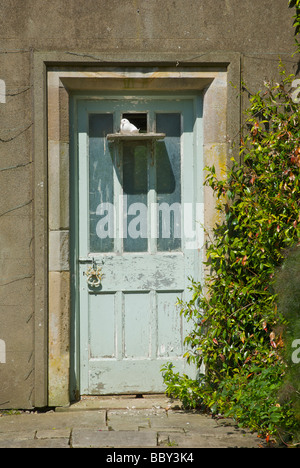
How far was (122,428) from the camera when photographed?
4648mm

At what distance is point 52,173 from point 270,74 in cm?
193

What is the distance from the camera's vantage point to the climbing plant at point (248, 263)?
4.70 meters

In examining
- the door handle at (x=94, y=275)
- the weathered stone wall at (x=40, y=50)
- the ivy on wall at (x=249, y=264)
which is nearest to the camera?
the ivy on wall at (x=249, y=264)

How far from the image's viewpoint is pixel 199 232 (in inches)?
207

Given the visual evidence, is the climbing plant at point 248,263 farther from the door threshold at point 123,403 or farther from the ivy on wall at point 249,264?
the door threshold at point 123,403

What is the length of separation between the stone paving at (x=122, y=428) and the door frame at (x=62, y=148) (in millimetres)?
243

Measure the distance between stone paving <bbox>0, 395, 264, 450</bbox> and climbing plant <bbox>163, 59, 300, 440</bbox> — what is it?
15cm

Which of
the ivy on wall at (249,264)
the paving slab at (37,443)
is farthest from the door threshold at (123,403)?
the paving slab at (37,443)

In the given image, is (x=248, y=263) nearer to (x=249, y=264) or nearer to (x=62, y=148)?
(x=249, y=264)

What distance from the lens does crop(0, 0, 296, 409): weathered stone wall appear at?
4.95 metres

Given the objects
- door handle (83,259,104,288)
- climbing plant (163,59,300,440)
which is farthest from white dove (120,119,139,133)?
door handle (83,259,104,288)

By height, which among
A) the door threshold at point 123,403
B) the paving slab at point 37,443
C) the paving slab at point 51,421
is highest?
the door threshold at point 123,403
